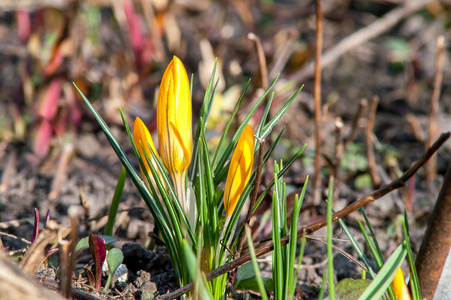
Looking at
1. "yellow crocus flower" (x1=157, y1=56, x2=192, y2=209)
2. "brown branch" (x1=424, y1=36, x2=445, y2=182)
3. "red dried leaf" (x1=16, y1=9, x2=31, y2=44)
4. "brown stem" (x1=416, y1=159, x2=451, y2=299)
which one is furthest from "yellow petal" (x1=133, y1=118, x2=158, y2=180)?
"red dried leaf" (x1=16, y1=9, x2=31, y2=44)

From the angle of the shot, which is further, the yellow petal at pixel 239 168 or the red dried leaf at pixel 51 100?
the red dried leaf at pixel 51 100

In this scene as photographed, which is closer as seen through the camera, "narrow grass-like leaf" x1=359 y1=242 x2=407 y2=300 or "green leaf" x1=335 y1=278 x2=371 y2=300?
"narrow grass-like leaf" x1=359 y1=242 x2=407 y2=300

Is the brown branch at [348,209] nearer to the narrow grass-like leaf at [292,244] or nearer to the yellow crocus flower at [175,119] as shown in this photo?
the narrow grass-like leaf at [292,244]

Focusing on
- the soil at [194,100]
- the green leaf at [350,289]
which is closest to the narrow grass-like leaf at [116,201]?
the soil at [194,100]

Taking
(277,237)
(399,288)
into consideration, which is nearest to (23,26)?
(277,237)

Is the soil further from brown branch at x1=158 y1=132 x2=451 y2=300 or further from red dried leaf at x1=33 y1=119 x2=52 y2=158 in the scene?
brown branch at x1=158 y1=132 x2=451 y2=300

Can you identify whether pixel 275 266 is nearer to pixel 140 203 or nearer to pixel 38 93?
pixel 140 203

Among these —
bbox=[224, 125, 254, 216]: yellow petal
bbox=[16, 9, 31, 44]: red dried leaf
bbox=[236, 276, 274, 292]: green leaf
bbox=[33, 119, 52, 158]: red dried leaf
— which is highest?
bbox=[16, 9, 31, 44]: red dried leaf
